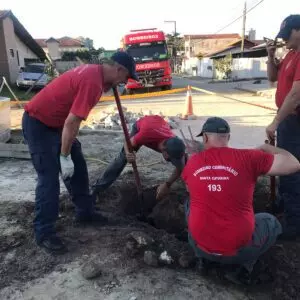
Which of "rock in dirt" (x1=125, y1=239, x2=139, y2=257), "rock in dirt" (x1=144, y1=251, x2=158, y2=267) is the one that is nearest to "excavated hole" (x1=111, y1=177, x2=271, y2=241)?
"rock in dirt" (x1=125, y1=239, x2=139, y2=257)

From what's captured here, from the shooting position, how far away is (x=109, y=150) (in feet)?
23.6

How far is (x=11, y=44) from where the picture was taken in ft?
88.9

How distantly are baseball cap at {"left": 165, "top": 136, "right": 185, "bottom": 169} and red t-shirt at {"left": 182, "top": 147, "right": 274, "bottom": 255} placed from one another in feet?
3.68

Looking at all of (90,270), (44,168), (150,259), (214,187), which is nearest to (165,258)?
(150,259)

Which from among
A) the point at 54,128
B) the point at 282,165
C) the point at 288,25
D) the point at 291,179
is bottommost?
the point at 291,179

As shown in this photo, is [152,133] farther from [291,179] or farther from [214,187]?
[214,187]

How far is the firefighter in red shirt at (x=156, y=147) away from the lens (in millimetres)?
3896

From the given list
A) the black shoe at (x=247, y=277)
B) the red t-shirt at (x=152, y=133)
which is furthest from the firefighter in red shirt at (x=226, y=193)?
the red t-shirt at (x=152, y=133)

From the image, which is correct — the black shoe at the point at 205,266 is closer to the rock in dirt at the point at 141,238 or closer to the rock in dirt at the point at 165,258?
the rock in dirt at the point at 165,258

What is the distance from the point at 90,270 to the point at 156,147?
1.76 metres

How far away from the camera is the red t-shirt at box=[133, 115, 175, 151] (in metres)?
4.11

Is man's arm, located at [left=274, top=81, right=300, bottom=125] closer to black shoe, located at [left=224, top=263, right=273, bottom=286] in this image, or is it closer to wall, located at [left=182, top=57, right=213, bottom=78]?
black shoe, located at [left=224, top=263, right=273, bottom=286]

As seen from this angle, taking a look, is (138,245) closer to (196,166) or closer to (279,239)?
(196,166)

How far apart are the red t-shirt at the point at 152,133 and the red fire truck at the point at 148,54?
16.2 meters
